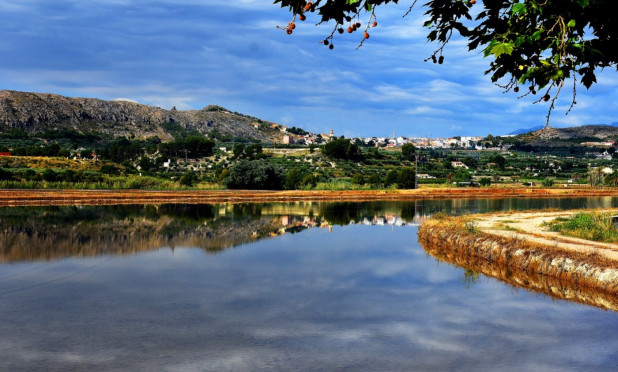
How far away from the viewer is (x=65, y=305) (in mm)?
12688

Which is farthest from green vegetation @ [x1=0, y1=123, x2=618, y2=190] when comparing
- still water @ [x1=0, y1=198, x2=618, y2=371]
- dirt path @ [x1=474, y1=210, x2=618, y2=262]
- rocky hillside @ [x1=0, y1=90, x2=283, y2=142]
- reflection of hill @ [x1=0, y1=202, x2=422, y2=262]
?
still water @ [x1=0, y1=198, x2=618, y2=371]

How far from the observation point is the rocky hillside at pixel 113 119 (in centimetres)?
13275

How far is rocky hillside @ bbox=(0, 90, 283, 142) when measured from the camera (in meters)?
133

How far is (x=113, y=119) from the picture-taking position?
500 ft

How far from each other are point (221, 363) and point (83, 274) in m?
8.77

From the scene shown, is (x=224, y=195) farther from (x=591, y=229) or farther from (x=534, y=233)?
(x=591, y=229)

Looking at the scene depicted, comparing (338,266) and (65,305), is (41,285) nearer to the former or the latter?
(65,305)

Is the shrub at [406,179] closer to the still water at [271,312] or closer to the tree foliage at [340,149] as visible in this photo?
the tree foliage at [340,149]

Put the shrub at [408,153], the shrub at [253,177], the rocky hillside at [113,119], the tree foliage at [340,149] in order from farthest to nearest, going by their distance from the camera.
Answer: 1. the rocky hillside at [113,119]
2. the shrub at [408,153]
3. the tree foliage at [340,149]
4. the shrub at [253,177]

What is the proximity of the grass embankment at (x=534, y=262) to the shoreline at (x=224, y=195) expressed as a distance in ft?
85.4

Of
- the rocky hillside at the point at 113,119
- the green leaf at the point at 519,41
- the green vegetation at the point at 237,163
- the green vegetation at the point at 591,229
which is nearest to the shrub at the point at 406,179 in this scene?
the green vegetation at the point at 237,163

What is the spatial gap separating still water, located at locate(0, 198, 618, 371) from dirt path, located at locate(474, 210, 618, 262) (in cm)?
329

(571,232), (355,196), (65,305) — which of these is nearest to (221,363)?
(65,305)

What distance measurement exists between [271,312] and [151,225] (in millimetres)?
17597
